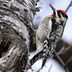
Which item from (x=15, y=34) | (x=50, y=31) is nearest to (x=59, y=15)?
(x=50, y=31)

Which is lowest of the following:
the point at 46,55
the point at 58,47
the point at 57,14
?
the point at 58,47

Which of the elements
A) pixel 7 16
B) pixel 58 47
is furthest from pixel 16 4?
pixel 58 47

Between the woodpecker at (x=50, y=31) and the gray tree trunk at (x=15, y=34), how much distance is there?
10 centimetres

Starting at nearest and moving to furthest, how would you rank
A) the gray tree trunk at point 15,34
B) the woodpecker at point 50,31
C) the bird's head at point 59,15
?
the gray tree trunk at point 15,34
the woodpecker at point 50,31
the bird's head at point 59,15

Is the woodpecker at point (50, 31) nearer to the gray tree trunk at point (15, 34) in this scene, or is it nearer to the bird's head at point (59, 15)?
the bird's head at point (59, 15)

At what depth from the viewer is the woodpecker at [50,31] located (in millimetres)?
2801

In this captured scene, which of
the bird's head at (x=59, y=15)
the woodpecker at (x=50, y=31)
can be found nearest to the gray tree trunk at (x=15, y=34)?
the woodpecker at (x=50, y=31)

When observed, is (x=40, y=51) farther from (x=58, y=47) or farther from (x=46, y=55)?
Answer: (x=58, y=47)

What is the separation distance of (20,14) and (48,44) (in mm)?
435

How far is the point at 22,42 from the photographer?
2.21m

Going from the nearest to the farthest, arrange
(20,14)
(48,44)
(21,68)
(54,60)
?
1. (21,68)
2. (20,14)
3. (48,44)
4. (54,60)

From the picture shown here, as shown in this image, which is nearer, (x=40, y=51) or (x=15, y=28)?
(x=15, y=28)

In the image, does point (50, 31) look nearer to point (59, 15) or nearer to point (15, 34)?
point (59, 15)

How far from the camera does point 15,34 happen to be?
2.26 m
